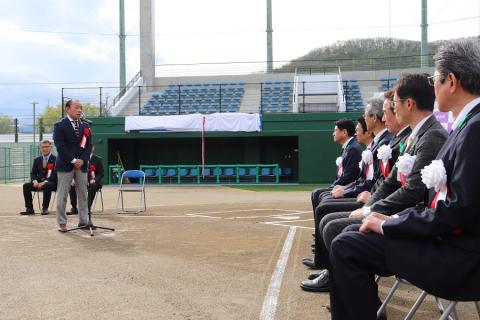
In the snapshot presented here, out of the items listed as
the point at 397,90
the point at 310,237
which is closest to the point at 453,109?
the point at 397,90

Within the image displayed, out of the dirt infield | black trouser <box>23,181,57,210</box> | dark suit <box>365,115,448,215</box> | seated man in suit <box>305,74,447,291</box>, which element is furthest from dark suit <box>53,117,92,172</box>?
dark suit <box>365,115,448,215</box>

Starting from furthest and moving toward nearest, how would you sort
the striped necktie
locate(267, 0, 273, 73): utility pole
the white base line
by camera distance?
locate(267, 0, 273, 73): utility pole, the striped necktie, the white base line

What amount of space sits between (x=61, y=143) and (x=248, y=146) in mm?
16219

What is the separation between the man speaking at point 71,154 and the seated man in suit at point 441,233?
5791 millimetres

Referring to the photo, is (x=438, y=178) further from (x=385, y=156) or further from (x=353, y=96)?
(x=353, y=96)

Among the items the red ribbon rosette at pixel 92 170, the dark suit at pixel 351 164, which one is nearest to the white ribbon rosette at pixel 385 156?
the dark suit at pixel 351 164

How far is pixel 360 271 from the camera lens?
2357 millimetres

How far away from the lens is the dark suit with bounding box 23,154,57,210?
33.4ft

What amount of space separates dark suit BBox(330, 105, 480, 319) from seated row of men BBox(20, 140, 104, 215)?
8.45 meters

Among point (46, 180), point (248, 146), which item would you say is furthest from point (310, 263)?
point (248, 146)

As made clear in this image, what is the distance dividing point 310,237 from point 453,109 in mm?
4693

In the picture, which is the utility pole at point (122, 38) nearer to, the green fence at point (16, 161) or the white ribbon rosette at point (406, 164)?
the green fence at point (16, 161)

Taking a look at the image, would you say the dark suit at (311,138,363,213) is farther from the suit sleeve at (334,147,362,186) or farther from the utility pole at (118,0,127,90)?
the utility pole at (118,0,127,90)

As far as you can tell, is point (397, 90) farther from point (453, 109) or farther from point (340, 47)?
point (340, 47)
